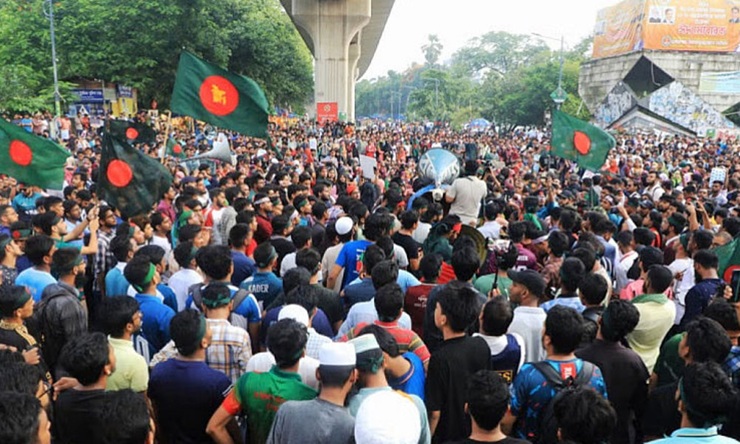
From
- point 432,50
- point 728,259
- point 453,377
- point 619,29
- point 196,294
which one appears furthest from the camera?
point 432,50

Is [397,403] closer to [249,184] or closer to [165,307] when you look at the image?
[165,307]

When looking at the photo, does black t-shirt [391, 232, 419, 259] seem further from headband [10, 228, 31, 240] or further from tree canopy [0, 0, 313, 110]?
tree canopy [0, 0, 313, 110]

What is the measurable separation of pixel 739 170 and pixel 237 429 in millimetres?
16268

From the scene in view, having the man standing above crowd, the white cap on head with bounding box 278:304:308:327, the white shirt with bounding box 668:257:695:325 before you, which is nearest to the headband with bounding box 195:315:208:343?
the white cap on head with bounding box 278:304:308:327

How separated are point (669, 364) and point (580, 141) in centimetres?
582

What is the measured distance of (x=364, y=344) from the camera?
2.89 meters

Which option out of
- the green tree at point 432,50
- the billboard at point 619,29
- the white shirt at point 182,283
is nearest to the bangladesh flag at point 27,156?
the white shirt at point 182,283

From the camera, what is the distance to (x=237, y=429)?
3.23 meters

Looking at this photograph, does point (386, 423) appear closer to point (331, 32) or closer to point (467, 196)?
point (467, 196)

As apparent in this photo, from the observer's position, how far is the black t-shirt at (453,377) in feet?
10.9

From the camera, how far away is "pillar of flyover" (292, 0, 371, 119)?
30.5m

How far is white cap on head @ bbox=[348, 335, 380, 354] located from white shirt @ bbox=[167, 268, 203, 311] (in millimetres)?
2471

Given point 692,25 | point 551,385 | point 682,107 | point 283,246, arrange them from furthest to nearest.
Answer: point 692,25 < point 682,107 < point 283,246 < point 551,385

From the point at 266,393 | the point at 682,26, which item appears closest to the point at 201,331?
the point at 266,393
